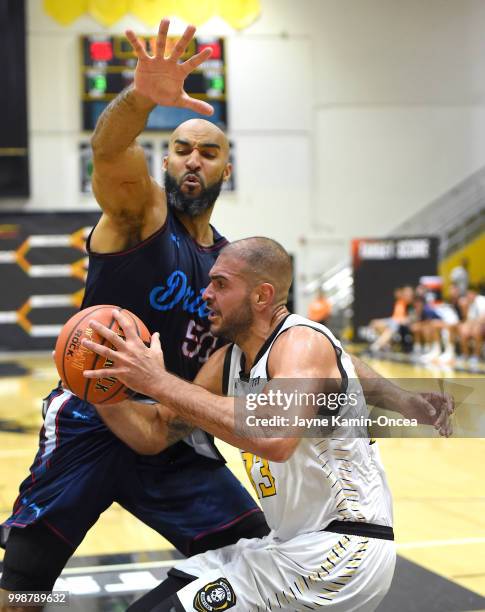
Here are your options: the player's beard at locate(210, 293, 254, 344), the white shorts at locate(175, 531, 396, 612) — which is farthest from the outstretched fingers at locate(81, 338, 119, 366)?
the white shorts at locate(175, 531, 396, 612)

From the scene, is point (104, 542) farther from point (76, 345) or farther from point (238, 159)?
point (238, 159)

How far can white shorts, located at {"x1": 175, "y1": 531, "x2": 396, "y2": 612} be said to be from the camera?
8.79ft

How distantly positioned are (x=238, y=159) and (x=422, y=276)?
200 inches

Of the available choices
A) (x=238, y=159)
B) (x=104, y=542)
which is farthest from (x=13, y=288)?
(x=104, y=542)

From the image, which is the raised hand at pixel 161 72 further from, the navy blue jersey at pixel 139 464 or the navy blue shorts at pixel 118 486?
the navy blue shorts at pixel 118 486

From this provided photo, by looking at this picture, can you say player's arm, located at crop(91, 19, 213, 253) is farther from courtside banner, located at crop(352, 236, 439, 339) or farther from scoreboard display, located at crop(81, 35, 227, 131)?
scoreboard display, located at crop(81, 35, 227, 131)

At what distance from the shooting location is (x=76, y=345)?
282cm

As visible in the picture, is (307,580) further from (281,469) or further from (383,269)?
(383,269)

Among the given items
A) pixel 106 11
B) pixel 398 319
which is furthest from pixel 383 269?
pixel 106 11

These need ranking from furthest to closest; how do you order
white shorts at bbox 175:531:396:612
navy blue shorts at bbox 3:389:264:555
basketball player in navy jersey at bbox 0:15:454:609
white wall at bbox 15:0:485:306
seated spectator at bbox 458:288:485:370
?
white wall at bbox 15:0:485:306
seated spectator at bbox 458:288:485:370
navy blue shorts at bbox 3:389:264:555
basketball player in navy jersey at bbox 0:15:454:609
white shorts at bbox 175:531:396:612

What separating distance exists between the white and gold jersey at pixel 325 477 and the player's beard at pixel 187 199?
0.76 metres

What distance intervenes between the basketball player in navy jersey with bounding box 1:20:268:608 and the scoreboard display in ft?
49.8

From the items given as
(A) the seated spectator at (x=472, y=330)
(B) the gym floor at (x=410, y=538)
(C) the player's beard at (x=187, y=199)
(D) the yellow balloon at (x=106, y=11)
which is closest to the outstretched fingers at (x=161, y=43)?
(C) the player's beard at (x=187, y=199)

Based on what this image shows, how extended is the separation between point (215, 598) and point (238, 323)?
2.81 ft
